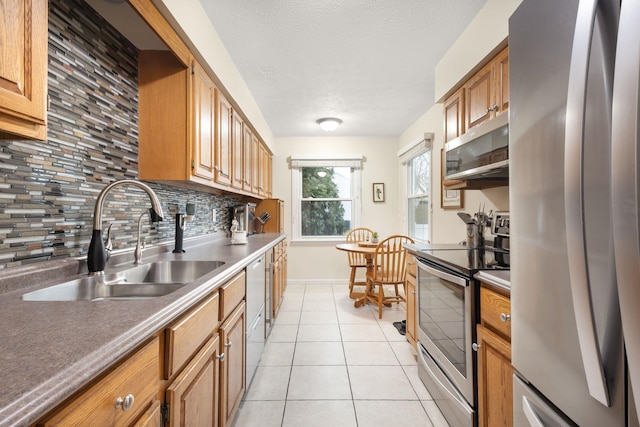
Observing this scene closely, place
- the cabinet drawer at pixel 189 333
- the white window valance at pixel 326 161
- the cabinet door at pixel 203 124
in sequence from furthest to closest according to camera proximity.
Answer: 1. the white window valance at pixel 326 161
2. the cabinet door at pixel 203 124
3. the cabinet drawer at pixel 189 333

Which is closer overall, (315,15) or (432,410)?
(432,410)

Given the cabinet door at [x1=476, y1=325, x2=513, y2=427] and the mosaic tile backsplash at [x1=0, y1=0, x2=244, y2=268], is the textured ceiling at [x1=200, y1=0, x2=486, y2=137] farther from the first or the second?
the cabinet door at [x1=476, y1=325, x2=513, y2=427]

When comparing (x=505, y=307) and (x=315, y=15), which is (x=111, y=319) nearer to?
(x=505, y=307)

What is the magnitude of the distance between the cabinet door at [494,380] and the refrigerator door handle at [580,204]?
Result: 0.63 m

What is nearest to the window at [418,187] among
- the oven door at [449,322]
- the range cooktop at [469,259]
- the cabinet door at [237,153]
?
the range cooktop at [469,259]

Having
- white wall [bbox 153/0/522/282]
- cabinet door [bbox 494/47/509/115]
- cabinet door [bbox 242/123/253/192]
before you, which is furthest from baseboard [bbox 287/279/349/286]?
cabinet door [bbox 494/47/509/115]

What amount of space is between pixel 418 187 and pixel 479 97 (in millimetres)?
2280

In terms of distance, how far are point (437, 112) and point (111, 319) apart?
3.54 m

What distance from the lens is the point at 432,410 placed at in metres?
1.72

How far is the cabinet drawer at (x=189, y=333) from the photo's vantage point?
0.86 metres

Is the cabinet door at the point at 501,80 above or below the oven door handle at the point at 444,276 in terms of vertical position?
above

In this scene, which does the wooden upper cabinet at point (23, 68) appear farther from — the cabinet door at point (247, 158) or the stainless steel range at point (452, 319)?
the cabinet door at point (247, 158)

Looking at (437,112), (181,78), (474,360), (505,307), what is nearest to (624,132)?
(505,307)

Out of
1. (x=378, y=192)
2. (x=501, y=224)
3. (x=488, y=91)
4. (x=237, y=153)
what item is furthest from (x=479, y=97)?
(x=378, y=192)
